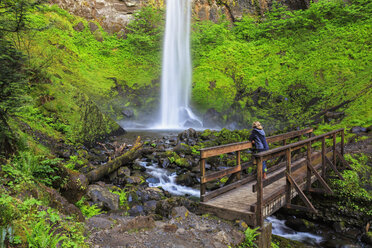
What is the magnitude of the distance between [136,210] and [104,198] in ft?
3.00

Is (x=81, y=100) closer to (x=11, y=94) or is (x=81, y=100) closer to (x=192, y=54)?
(x=11, y=94)

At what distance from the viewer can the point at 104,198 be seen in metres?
6.07

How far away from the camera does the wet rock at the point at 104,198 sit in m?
5.88

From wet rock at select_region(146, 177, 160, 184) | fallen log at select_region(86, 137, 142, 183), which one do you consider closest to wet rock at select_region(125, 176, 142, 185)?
wet rock at select_region(146, 177, 160, 184)

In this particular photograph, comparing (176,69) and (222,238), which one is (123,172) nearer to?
(222,238)

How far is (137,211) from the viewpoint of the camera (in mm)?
5945

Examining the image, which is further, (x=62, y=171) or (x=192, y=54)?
(x=192, y=54)

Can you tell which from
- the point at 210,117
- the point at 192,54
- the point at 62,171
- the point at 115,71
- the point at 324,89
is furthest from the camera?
the point at 192,54

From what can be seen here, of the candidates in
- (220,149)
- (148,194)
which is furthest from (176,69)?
(220,149)

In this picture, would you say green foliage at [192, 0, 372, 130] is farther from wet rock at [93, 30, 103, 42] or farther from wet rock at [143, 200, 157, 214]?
wet rock at [143, 200, 157, 214]

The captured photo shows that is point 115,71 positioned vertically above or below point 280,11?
below

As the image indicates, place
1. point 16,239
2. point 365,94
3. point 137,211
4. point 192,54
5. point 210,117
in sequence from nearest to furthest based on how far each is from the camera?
1. point 16,239
2. point 137,211
3. point 365,94
4. point 210,117
5. point 192,54

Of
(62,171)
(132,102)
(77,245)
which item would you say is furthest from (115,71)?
(77,245)

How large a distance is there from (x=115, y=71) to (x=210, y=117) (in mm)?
11218
